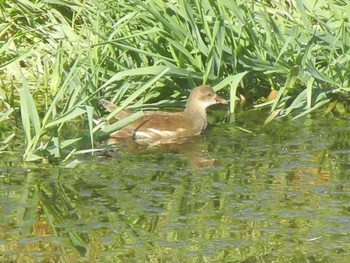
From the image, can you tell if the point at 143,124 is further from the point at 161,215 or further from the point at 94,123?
the point at 161,215

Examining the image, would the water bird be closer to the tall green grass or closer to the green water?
the tall green grass

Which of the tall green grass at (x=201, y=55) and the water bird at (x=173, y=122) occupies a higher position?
the tall green grass at (x=201, y=55)

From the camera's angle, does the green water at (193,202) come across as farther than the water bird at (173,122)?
No

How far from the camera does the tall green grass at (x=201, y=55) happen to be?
30.8 ft

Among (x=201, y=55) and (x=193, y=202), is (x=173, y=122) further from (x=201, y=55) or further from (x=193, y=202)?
(x=193, y=202)

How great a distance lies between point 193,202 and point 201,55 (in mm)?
2659

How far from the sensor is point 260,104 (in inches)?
384

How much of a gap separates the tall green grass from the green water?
501mm

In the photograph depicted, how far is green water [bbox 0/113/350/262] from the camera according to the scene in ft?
21.1

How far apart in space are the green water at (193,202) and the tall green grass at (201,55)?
1.64 ft

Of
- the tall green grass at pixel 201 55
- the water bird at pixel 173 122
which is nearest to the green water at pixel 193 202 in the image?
the water bird at pixel 173 122

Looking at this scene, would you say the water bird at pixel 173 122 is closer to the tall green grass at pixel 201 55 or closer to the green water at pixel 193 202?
the tall green grass at pixel 201 55

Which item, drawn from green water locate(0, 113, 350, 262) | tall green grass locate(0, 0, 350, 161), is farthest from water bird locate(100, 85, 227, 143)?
green water locate(0, 113, 350, 262)

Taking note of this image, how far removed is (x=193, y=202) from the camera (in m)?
7.33
